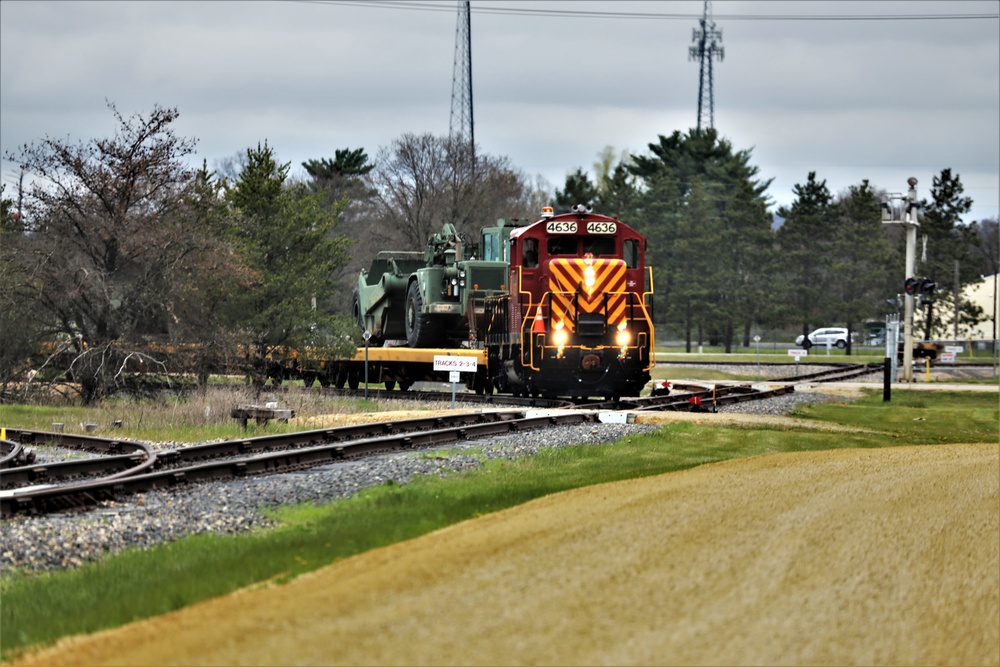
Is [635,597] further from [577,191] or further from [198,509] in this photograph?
[577,191]

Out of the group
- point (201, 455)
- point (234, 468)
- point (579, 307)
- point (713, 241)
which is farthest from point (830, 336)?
point (234, 468)

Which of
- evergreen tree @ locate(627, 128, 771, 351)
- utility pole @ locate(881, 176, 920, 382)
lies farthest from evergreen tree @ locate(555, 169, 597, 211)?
utility pole @ locate(881, 176, 920, 382)

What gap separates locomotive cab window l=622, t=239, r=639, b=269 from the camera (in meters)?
26.4

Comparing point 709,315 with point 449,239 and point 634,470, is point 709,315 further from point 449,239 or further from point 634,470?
point 634,470

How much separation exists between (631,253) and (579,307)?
1791 millimetres

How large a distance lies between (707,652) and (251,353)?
28104 millimetres

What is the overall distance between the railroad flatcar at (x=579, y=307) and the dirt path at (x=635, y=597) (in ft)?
49.2

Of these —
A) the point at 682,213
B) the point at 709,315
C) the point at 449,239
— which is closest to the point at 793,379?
the point at 449,239

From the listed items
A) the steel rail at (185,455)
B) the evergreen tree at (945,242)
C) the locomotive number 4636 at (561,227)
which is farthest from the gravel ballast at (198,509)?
the evergreen tree at (945,242)

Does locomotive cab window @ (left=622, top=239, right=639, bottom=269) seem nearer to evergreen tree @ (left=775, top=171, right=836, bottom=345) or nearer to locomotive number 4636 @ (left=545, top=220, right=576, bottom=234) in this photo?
locomotive number 4636 @ (left=545, top=220, right=576, bottom=234)

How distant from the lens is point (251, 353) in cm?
3356

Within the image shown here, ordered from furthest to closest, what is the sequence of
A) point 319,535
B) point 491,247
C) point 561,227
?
point 491,247, point 561,227, point 319,535

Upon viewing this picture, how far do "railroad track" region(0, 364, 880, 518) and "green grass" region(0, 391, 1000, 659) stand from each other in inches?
48.0

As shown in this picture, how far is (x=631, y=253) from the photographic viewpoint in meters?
26.6
